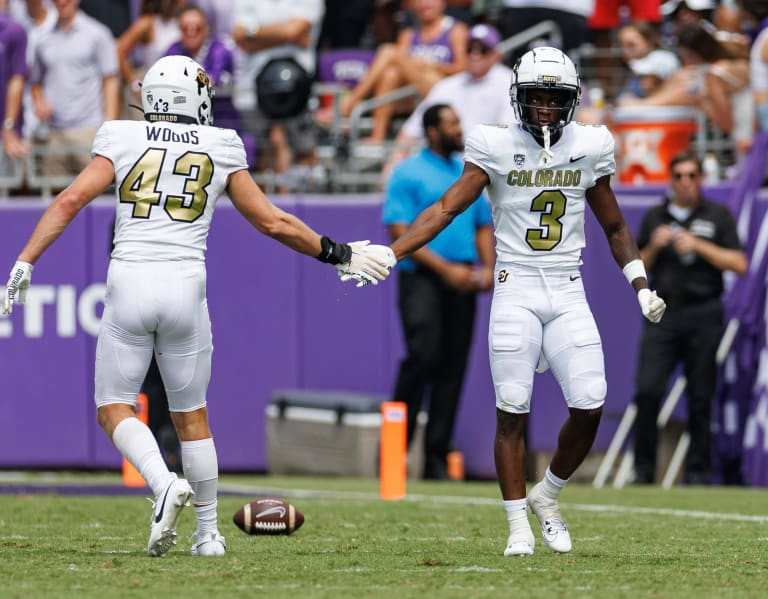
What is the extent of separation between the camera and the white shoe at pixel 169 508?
239 inches

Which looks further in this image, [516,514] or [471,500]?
[471,500]

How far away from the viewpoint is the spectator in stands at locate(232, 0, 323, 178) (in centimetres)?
1303

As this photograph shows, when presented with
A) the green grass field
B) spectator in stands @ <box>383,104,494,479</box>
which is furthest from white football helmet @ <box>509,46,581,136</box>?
spectator in stands @ <box>383,104,494,479</box>

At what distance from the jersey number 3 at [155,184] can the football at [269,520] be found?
1.70 metres

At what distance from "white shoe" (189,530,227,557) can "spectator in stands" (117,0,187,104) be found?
24.4ft

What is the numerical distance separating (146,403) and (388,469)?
2.23m

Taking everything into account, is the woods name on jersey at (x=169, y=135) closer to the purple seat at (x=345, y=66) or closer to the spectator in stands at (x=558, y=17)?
the spectator in stands at (x=558, y=17)

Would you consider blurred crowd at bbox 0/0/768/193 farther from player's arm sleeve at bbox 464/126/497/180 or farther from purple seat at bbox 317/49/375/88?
player's arm sleeve at bbox 464/126/497/180

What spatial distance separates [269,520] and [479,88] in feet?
18.6

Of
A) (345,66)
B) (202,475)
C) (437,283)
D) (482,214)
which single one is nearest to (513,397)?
(202,475)

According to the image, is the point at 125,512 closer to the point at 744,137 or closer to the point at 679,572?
the point at 679,572

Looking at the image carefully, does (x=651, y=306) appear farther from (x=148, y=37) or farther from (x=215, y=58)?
(x=148, y=37)

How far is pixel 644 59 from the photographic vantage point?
13086 millimetres

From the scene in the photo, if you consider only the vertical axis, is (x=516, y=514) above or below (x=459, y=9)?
below
